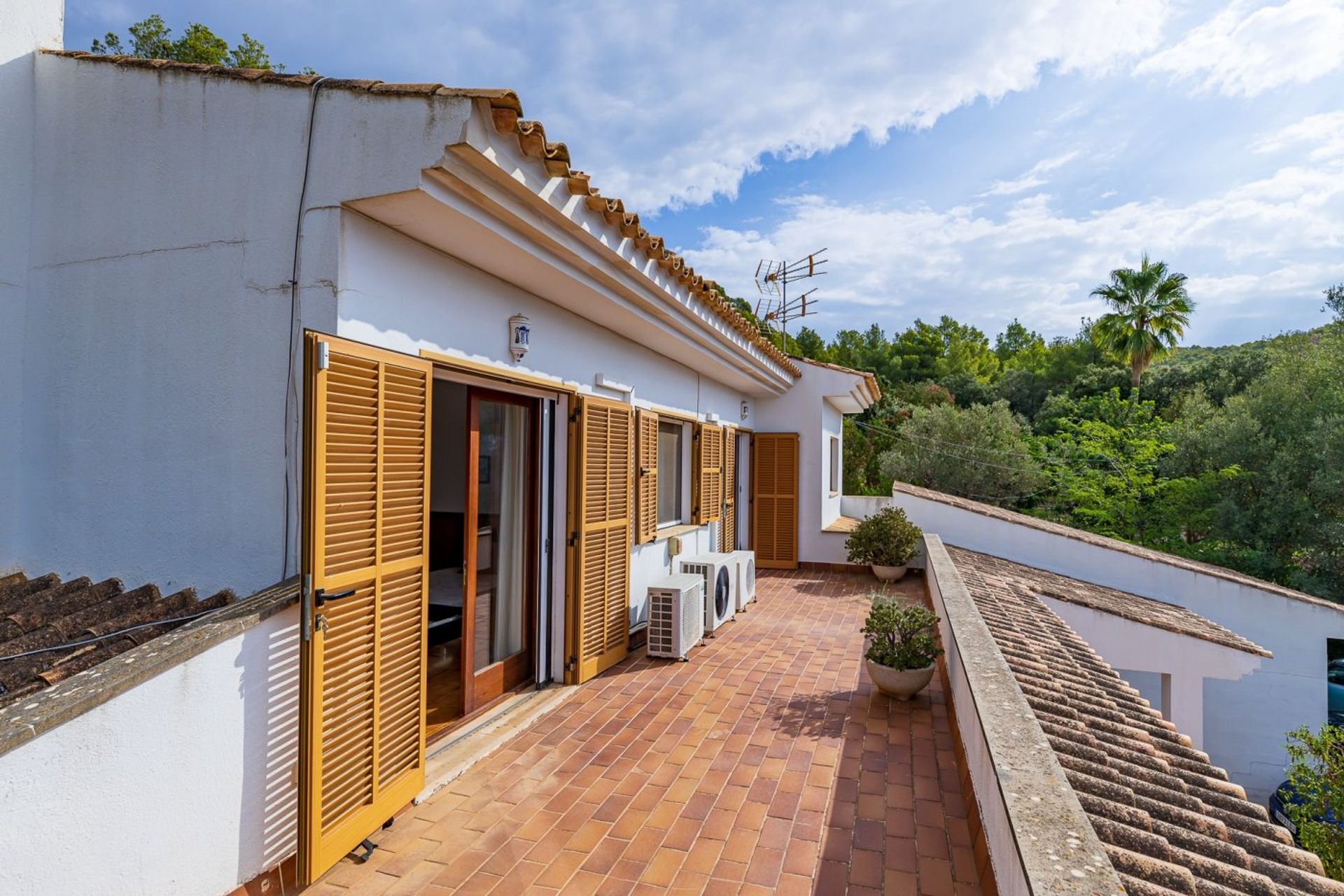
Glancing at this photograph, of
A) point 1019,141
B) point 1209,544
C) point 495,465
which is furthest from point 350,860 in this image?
point 1209,544

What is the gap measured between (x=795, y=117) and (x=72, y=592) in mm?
8936

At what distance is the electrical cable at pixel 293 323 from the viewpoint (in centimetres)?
311

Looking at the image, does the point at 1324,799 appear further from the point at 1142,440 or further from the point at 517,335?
the point at 1142,440

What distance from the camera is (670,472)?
8844 millimetres

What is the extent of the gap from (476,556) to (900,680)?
140 inches

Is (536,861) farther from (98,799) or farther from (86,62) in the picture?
(86,62)

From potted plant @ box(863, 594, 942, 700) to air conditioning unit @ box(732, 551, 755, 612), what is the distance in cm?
284

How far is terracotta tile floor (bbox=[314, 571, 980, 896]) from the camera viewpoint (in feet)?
10.2

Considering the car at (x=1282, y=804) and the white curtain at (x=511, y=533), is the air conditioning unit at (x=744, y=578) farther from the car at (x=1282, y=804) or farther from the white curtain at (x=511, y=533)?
the car at (x=1282, y=804)


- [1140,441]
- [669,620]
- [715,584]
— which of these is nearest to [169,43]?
[669,620]

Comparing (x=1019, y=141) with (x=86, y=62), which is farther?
(x=1019, y=141)

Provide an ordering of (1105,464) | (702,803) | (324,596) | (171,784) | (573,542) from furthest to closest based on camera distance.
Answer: (1105,464) → (573,542) → (702,803) → (324,596) → (171,784)

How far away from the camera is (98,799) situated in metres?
2.17

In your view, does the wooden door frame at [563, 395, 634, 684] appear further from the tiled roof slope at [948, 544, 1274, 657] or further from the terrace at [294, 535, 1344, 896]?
the tiled roof slope at [948, 544, 1274, 657]
